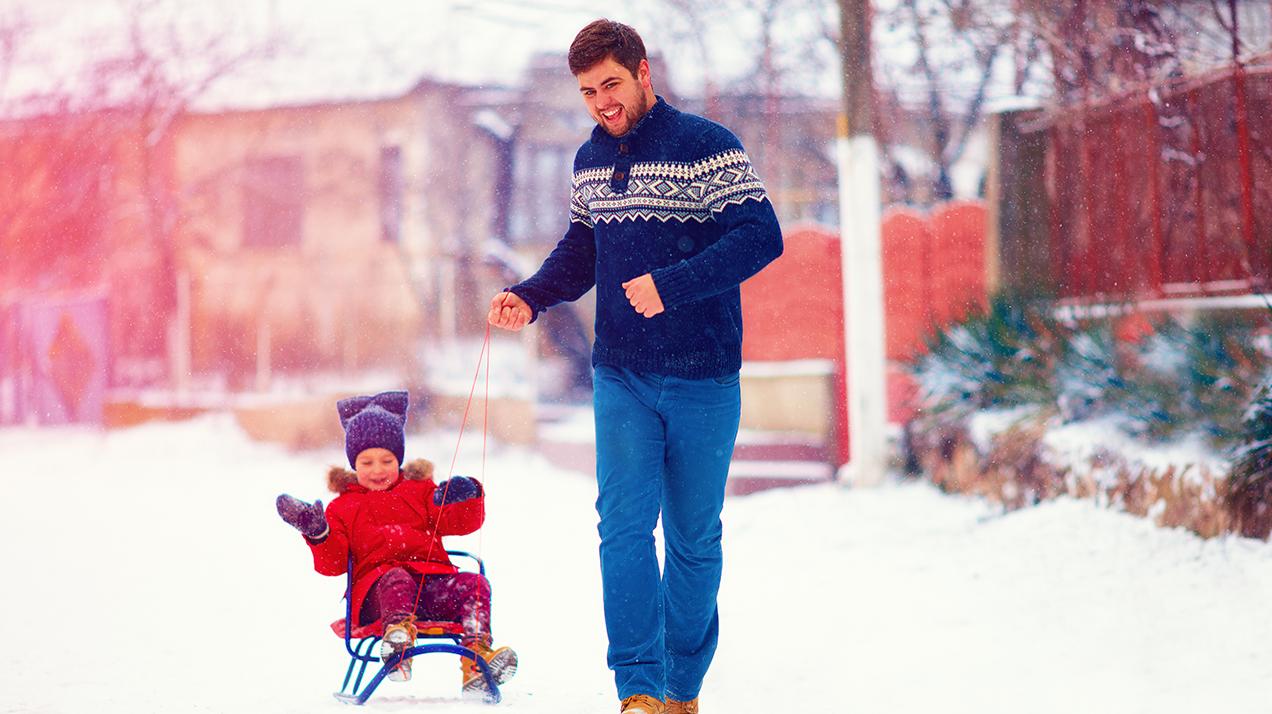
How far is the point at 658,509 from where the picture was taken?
12.6 ft

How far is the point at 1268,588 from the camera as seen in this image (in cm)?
573

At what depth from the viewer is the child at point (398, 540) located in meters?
4.28

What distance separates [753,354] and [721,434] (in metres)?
9.41

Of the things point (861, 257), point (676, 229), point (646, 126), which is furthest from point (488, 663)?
point (861, 257)

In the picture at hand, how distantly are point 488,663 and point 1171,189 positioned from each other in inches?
258

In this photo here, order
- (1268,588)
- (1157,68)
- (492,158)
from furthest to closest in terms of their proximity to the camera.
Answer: (492,158)
(1157,68)
(1268,588)

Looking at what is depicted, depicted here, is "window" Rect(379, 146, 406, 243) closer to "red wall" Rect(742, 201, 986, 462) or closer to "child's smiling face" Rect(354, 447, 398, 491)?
"red wall" Rect(742, 201, 986, 462)

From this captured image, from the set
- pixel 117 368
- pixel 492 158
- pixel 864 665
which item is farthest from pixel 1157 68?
pixel 117 368

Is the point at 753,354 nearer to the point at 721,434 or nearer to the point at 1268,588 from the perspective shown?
the point at 1268,588

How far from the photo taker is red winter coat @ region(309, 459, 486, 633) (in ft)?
14.2

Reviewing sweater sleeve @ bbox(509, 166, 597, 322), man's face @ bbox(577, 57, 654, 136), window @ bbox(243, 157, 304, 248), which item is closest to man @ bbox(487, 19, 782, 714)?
man's face @ bbox(577, 57, 654, 136)

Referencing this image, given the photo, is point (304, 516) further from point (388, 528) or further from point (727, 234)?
point (727, 234)

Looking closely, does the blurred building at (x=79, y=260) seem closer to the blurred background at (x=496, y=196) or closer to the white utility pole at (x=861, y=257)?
the blurred background at (x=496, y=196)

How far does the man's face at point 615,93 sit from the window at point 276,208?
784 inches
